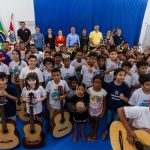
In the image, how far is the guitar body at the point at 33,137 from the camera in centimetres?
347

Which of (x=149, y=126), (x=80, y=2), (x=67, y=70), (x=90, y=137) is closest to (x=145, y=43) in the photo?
A: (x=80, y=2)

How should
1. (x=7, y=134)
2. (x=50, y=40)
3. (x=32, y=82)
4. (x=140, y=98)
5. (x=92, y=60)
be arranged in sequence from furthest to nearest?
(x=50, y=40) < (x=92, y=60) < (x=32, y=82) < (x=7, y=134) < (x=140, y=98)

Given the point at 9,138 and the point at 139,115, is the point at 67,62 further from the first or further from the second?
the point at 139,115

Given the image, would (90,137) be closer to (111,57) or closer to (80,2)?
(111,57)

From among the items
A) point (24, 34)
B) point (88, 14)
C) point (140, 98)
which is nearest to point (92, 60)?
point (140, 98)

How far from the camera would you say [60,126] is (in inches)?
A: 147

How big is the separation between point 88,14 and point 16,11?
2.91 meters

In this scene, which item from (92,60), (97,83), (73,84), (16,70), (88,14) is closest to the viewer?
(97,83)

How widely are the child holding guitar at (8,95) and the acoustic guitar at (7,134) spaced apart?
11cm

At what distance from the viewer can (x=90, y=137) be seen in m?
3.82

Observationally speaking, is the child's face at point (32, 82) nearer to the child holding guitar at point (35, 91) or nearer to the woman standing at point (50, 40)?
the child holding guitar at point (35, 91)

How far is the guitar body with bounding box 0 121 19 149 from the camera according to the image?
10.9 feet

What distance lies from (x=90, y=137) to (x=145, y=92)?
53.0 inches

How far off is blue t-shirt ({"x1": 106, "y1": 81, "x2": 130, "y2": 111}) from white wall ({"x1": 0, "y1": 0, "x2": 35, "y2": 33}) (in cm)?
627
